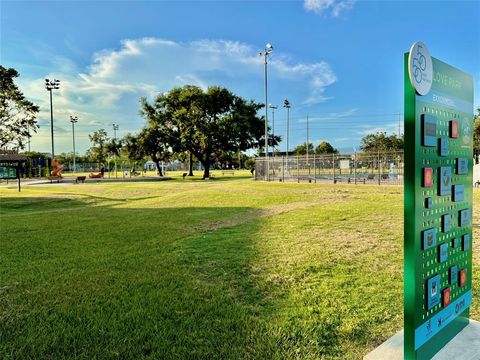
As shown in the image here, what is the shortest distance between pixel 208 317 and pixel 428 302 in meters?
1.81

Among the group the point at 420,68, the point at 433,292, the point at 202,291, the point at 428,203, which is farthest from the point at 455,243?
the point at 202,291

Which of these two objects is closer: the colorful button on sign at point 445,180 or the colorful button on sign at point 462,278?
the colorful button on sign at point 445,180

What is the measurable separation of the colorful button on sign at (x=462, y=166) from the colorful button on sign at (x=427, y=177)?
22.1 inches

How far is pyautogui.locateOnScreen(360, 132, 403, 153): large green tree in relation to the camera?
61.6 m

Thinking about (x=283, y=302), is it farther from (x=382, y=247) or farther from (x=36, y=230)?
(x=36, y=230)

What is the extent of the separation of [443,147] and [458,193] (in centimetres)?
48

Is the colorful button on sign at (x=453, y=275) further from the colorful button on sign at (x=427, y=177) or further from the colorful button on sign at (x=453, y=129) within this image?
the colorful button on sign at (x=453, y=129)

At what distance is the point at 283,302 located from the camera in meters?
3.48

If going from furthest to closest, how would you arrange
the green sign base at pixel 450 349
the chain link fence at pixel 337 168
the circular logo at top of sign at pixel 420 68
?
the chain link fence at pixel 337 168 → the green sign base at pixel 450 349 → the circular logo at top of sign at pixel 420 68

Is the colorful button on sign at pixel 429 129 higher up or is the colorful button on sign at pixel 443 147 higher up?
the colorful button on sign at pixel 429 129

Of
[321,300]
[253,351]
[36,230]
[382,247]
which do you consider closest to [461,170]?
[321,300]

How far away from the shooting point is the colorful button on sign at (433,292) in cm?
234

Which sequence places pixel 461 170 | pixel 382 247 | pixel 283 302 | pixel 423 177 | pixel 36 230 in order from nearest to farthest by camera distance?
pixel 423 177
pixel 461 170
pixel 283 302
pixel 382 247
pixel 36 230

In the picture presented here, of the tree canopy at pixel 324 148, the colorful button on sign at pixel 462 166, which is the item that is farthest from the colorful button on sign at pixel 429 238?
the tree canopy at pixel 324 148
